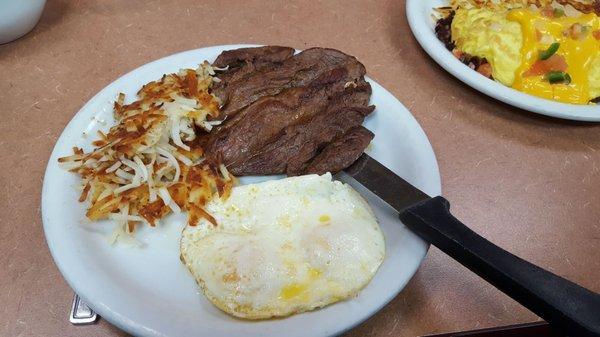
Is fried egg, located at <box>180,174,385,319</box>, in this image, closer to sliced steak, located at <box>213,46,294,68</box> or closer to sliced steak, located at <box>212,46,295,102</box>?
sliced steak, located at <box>212,46,295,102</box>

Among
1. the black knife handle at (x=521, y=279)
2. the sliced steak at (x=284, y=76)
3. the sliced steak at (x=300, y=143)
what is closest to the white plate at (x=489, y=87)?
the sliced steak at (x=284, y=76)

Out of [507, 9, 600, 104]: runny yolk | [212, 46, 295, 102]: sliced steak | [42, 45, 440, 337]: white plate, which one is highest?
[212, 46, 295, 102]: sliced steak

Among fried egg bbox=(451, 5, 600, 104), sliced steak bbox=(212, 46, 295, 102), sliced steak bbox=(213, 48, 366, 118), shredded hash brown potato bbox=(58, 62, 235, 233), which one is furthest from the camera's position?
fried egg bbox=(451, 5, 600, 104)

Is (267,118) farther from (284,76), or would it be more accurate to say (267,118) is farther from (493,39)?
(493,39)

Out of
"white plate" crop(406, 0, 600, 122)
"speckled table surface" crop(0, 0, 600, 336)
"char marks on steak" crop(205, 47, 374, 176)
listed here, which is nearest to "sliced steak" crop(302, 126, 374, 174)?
"char marks on steak" crop(205, 47, 374, 176)

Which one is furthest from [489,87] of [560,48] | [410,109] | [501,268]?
[501,268]

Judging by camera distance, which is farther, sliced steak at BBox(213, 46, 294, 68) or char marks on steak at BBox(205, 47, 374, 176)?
sliced steak at BBox(213, 46, 294, 68)

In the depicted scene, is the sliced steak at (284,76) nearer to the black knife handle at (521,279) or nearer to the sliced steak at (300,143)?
the sliced steak at (300,143)
